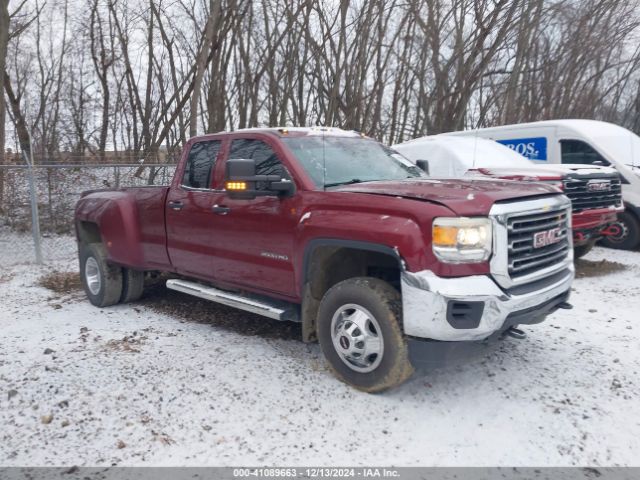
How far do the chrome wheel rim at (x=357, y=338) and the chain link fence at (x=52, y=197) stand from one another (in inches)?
274

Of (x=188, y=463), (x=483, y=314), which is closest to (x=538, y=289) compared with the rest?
(x=483, y=314)

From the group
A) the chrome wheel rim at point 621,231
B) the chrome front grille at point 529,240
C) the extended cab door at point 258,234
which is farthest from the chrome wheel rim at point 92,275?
the chrome wheel rim at point 621,231

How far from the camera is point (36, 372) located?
4098mm

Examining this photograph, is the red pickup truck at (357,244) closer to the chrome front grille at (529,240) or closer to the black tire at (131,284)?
the chrome front grille at (529,240)

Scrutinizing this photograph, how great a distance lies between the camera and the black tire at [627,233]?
9.35 meters

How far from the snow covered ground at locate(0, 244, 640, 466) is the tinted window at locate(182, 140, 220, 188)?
1.45 m

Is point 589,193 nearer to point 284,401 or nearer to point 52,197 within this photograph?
point 284,401

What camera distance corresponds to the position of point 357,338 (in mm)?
3734

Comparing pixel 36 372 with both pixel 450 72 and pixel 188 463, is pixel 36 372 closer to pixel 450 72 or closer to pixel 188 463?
pixel 188 463

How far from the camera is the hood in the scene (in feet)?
11.1

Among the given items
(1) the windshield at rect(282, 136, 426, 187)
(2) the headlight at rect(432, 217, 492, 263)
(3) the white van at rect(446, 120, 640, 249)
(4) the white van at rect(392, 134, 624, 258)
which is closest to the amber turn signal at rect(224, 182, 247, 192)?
(1) the windshield at rect(282, 136, 426, 187)

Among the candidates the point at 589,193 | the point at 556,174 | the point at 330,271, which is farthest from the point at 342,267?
the point at 589,193

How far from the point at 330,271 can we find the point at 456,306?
1180 millimetres

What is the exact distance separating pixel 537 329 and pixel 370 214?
253cm
